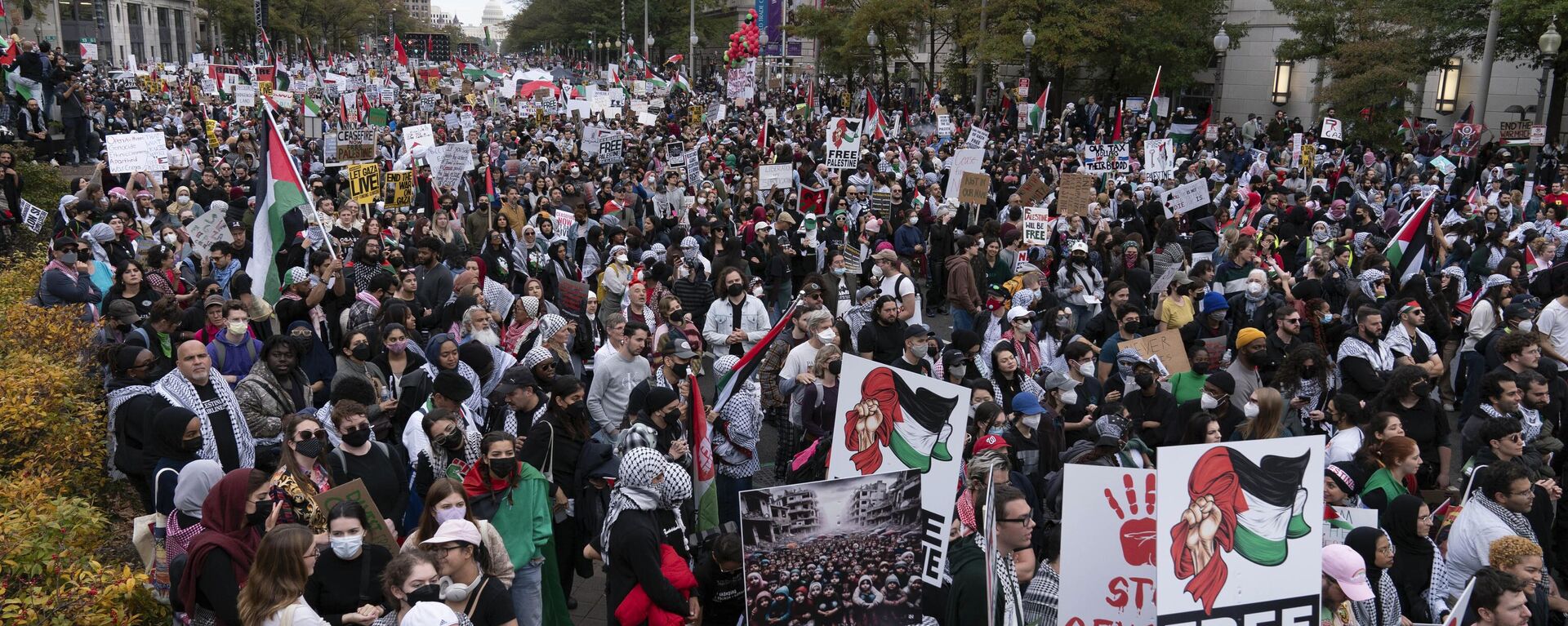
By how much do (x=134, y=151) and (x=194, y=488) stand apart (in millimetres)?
11822

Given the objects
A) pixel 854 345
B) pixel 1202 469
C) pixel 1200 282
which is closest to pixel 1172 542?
pixel 1202 469

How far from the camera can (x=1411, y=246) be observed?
A: 12055mm

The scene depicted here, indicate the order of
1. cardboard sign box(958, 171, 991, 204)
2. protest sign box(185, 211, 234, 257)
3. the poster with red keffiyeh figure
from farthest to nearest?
cardboard sign box(958, 171, 991, 204), protest sign box(185, 211, 234, 257), the poster with red keffiyeh figure

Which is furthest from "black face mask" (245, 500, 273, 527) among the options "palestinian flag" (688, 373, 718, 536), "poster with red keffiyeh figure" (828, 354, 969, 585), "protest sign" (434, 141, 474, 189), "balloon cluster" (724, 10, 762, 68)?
"balloon cluster" (724, 10, 762, 68)

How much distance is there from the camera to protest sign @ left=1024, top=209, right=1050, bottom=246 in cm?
1319

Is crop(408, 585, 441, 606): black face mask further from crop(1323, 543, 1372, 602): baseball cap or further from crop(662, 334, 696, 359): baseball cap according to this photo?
crop(1323, 543, 1372, 602): baseball cap

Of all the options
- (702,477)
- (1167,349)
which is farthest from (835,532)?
(1167,349)

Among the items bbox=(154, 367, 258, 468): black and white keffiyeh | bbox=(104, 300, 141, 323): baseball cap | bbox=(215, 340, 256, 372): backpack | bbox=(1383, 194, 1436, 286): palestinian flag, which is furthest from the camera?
bbox=(1383, 194, 1436, 286): palestinian flag

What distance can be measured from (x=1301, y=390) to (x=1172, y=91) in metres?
38.3

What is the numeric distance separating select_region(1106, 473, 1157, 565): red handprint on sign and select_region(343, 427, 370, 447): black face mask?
139 inches

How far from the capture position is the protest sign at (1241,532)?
4.12 meters

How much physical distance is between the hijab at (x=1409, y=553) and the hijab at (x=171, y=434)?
19.0 feet

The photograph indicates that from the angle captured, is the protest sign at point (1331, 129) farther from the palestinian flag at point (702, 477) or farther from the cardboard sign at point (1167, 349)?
the palestinian flag at point (702, 477)

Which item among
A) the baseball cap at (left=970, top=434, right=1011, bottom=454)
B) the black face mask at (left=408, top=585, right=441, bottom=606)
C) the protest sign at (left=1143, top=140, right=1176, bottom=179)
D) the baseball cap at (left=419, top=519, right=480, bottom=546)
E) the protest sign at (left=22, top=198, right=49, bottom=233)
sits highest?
the protest sign at (left=1143, top=140, right=1176, bottom=179)
